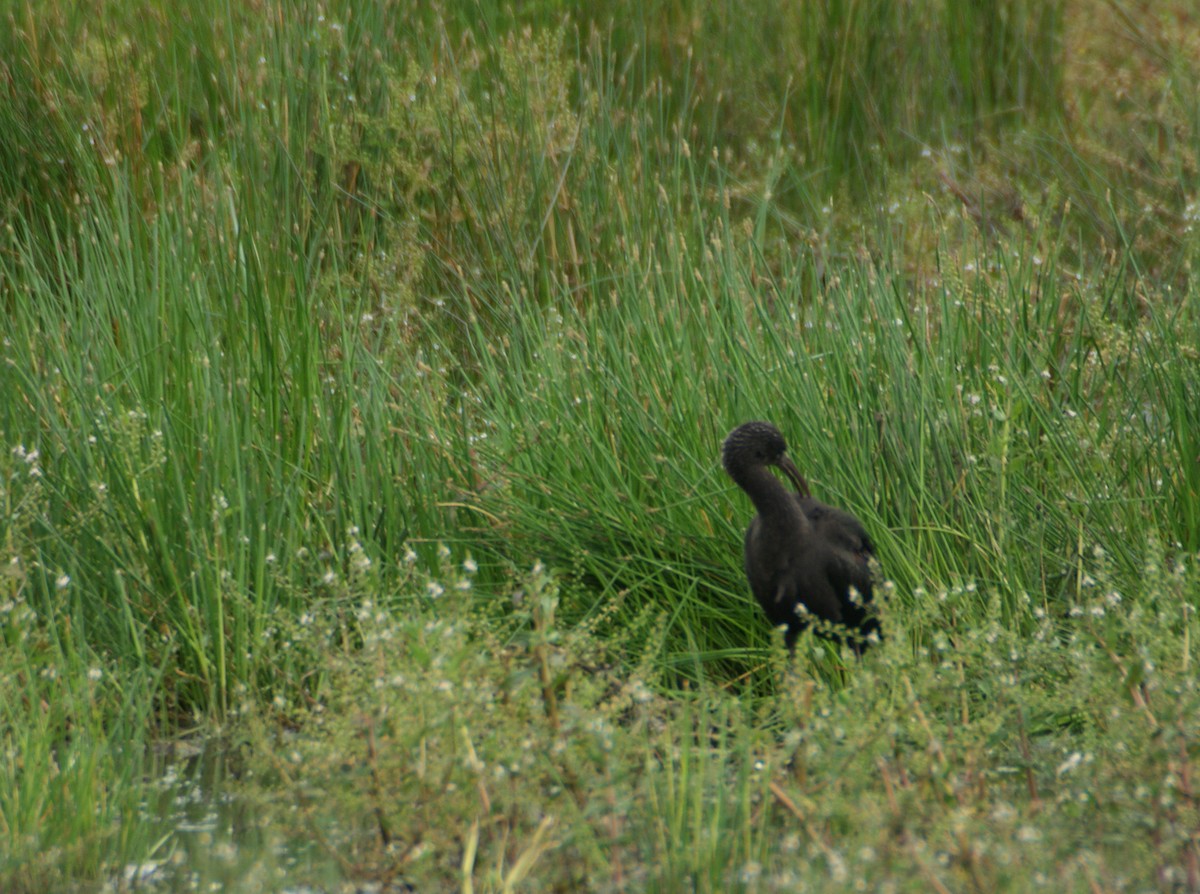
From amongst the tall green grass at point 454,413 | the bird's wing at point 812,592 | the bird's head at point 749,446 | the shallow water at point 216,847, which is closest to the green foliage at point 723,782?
the shallow water at point 216,847

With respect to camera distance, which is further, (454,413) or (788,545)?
(454,413)

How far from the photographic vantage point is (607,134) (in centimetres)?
589

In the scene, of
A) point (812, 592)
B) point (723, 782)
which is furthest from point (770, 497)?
point (723, 782)

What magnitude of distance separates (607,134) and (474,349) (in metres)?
1.20

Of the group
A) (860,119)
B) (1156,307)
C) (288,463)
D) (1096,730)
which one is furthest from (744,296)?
(860,119)

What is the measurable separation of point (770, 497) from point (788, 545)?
4.9 inches

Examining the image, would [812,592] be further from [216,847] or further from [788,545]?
[216,847]

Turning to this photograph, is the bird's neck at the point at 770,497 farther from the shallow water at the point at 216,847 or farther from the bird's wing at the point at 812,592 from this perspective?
the shallow water at the point at 216,847

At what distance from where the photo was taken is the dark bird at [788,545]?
152 inches

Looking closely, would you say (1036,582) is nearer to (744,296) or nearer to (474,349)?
(744,296)

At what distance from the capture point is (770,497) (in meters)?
3.87

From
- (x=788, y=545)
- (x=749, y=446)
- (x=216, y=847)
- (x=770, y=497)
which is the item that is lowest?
(x=216, y=847)

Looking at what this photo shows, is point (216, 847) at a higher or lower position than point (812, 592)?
lower

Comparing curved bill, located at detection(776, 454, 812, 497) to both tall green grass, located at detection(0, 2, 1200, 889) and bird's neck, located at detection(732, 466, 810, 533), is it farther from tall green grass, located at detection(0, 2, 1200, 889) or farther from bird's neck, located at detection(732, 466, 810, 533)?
tall green grass, located at detection(0, 2, 1200, 889)
